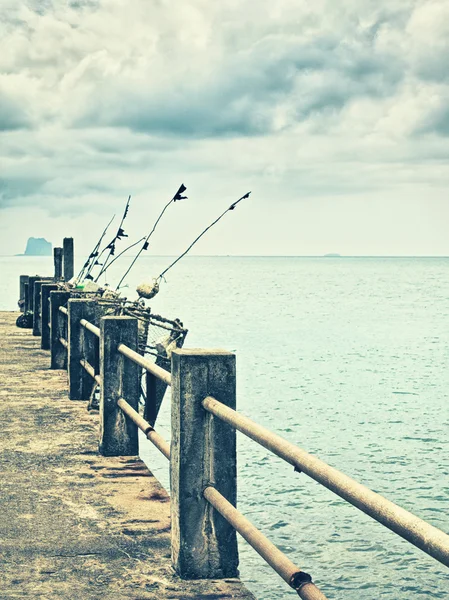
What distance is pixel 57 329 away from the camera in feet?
40.7

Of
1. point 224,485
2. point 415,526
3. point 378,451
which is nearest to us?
point 415,526

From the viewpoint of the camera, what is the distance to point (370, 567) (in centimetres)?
1123

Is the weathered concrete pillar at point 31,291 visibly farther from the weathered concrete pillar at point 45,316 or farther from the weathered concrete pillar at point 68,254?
the weathered concrete pillar at point 45,316

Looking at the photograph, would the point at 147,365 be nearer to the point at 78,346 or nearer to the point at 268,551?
the point at 268,551

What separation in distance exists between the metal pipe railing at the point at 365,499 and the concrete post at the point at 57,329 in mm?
8862

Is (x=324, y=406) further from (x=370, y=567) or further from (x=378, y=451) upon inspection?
(x=370, y=567)

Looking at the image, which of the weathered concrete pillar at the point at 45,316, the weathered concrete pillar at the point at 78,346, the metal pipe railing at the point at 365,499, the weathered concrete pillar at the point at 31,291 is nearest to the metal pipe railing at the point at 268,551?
the metal pipe railing at the point at 365,499

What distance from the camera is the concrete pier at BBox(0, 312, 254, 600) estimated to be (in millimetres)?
4305

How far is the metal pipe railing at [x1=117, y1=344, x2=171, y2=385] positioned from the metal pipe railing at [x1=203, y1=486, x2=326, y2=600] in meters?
0.83

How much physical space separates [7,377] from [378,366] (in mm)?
28676

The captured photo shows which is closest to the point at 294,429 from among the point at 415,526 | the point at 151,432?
the point at 151,432

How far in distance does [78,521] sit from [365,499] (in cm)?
328

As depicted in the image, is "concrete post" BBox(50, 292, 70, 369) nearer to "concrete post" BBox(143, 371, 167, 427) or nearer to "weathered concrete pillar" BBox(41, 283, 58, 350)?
"weathered concrete pillar" BBox(41, 283, 58, 350)

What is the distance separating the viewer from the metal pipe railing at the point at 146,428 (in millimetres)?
5273
